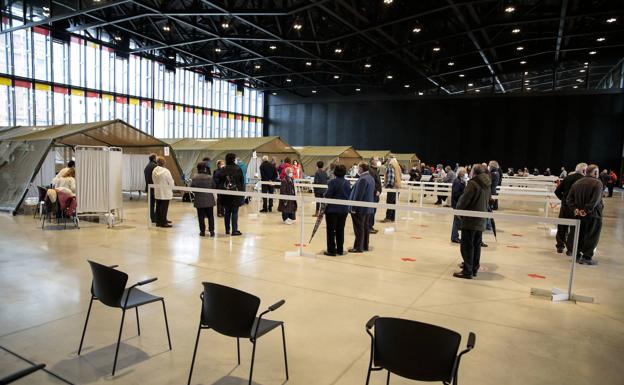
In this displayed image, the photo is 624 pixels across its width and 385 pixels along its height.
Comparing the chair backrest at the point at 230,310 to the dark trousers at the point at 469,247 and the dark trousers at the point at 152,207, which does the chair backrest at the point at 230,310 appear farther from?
the dark trousers at the point at 152,207

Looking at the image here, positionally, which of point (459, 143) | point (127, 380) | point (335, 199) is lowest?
point (127, 380)

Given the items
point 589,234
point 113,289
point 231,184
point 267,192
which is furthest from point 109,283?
point 267,192

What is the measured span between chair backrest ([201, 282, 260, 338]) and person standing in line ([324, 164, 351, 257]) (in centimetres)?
393

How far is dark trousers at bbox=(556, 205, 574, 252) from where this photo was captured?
22.1 ft

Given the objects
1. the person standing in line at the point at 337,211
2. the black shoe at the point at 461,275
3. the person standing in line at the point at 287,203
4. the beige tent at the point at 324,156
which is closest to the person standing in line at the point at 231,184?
the person standing in line at the point at 287,203

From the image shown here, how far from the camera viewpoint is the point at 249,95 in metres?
36.3

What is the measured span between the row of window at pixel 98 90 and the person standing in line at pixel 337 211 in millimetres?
19038

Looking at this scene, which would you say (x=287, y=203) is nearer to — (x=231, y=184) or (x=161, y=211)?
(x=231, y=184)

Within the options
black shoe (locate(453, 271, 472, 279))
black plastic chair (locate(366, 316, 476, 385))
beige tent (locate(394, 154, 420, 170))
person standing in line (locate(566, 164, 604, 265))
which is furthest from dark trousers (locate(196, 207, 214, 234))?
beige tent (locate(394, 154, 420, 170))

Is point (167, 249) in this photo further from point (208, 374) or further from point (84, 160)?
point (208, 374)

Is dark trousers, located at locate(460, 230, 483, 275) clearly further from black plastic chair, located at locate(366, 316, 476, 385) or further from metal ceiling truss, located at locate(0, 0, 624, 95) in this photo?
metal ceiling truss, located at locate(0, 0, 624, 95)

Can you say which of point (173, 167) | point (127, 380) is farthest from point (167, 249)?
point (173, 167)

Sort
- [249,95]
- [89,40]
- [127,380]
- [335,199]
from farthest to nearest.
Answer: [249,95]
[89,40]
[335,199]
[127,380]

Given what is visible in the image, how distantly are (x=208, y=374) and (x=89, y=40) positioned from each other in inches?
950
